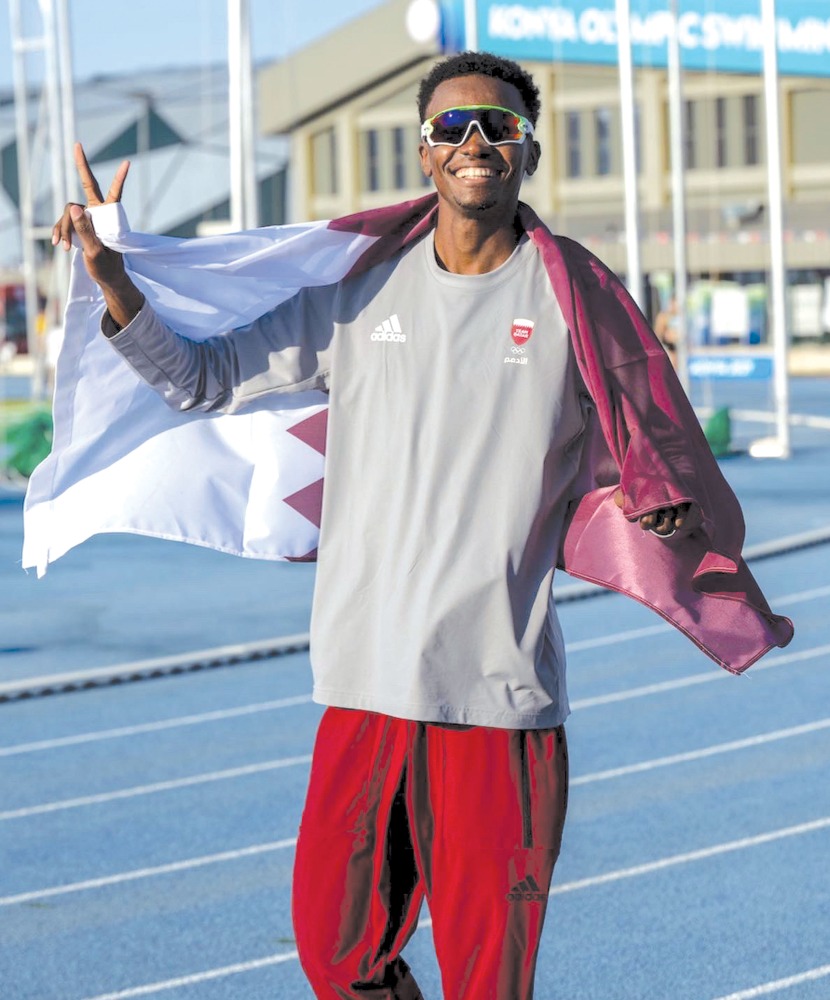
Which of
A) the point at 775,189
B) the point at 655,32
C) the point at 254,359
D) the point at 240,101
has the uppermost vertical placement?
the point at 655,32

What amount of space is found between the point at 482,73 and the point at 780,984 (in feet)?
7.96

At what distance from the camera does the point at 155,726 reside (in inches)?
295

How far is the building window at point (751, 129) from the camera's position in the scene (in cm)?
4119

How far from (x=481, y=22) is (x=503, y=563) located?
61.7 ft

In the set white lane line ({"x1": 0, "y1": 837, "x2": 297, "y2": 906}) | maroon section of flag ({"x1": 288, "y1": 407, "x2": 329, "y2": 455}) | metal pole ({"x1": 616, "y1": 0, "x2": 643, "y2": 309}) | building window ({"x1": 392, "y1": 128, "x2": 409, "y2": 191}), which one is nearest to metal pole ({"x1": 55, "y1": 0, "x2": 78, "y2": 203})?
metal pole ({"x1": 616, "y1": 0, "x2": 643, "y2": 309})

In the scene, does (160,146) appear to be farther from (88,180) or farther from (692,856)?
(88,180)

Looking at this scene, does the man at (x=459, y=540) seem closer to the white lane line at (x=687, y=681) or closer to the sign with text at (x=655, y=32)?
the white lane line at (x=687, y=681)

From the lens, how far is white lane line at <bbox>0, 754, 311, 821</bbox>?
6.20 metres

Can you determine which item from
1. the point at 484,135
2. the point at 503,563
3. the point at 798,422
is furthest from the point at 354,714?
the point at 798,422

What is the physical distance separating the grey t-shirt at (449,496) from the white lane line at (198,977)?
5.77ft

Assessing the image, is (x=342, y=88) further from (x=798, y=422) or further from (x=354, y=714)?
(x=354, y=714)

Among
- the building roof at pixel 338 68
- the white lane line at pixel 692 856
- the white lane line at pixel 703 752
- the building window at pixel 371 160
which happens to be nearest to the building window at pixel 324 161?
the building roof at pixel 338 68

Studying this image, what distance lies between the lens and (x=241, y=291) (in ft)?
10.8

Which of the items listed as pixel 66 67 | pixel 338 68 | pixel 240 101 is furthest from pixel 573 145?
pixel 240 101
